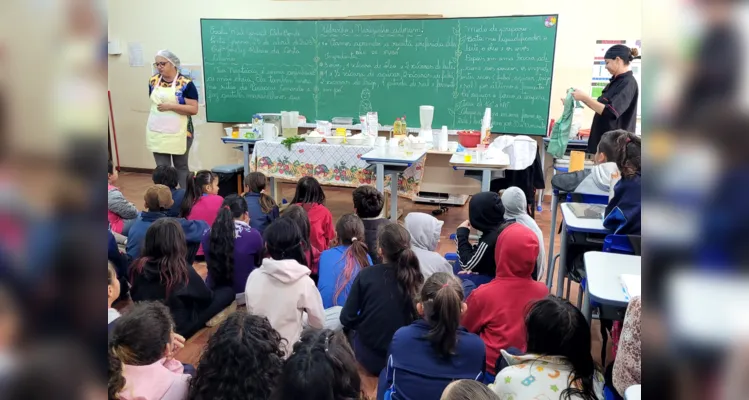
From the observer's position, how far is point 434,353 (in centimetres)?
160

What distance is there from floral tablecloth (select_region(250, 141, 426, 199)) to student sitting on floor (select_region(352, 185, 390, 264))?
139 cm

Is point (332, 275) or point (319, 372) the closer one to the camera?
point (319, 372)

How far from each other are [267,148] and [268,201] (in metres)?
1.30

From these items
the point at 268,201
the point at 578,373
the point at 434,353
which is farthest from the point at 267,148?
the point at 578,373

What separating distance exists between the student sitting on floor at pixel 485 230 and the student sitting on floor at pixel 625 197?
488 mm

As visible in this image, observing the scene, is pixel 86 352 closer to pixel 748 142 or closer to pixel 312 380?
pixel 748 142

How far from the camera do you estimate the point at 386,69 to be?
18.2 ft

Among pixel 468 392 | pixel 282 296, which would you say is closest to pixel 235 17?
pixel 282 296

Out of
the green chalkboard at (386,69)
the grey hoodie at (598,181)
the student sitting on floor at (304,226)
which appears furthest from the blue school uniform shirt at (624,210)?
the green chalkboard at (386,69)

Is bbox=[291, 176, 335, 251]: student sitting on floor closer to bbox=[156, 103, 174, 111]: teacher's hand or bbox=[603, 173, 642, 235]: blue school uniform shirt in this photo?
bbox=[603, 173, 642, 235]: blue school uniform shirt

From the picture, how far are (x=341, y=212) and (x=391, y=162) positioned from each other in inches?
52.7

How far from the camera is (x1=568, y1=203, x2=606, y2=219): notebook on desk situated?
251cm

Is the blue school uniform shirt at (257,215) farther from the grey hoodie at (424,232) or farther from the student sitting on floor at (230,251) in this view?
the grey hoodie at (424,232)

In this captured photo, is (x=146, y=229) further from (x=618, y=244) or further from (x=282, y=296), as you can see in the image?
(x=618, y=244)
